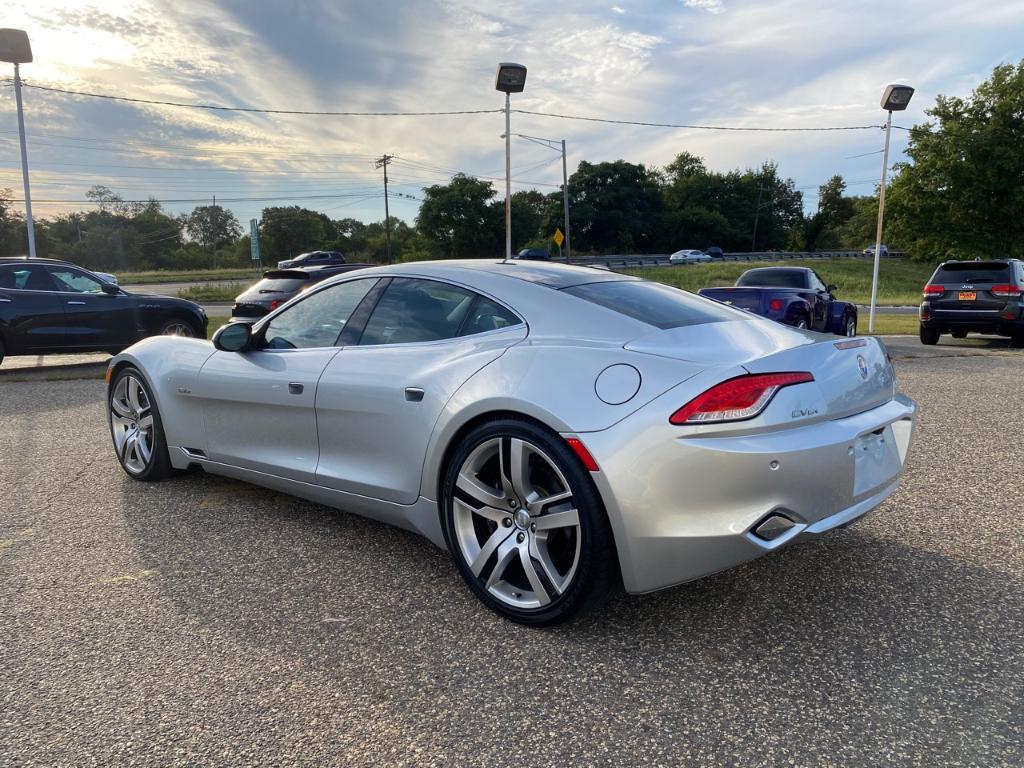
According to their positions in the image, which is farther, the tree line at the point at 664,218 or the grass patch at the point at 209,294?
the tree line at the point at 664,218

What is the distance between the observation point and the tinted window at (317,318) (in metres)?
3.64

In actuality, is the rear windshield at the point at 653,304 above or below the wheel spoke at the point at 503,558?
above

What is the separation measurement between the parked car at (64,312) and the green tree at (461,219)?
198 feet

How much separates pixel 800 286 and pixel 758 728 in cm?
1177

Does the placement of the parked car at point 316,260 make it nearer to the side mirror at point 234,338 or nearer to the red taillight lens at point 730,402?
the side mirror at point 234,338

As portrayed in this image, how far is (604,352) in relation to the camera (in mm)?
2676

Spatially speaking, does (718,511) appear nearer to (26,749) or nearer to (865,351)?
(865,351)

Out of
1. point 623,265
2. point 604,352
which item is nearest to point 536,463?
point 604,352

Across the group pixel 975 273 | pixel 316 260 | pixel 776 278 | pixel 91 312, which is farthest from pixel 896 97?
pixel 316 260

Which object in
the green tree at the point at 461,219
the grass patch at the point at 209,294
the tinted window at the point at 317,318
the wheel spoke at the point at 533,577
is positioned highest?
the green tree at the point at 461,219

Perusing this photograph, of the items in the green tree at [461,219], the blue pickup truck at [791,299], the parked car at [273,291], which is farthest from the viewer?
the green tree at [461,219]

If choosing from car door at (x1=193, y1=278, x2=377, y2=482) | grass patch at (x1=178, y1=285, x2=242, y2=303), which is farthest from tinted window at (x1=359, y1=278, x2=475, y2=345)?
grass patch at (x1=178, y1=285, x2=242, y2=303)

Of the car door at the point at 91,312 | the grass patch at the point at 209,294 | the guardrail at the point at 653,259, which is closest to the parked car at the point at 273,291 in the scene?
the car door at the point at 91,312

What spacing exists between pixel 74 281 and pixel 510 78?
1357cm
